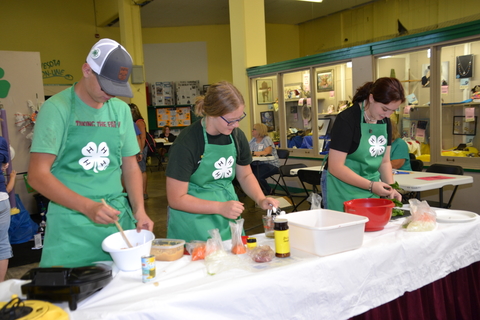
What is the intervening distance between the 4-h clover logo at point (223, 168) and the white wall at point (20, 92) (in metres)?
4.63

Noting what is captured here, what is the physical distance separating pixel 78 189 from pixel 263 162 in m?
5.72

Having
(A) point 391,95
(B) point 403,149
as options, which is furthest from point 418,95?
(A) point 391,95

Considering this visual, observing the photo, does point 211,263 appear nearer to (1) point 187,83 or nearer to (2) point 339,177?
(2) point 339,177

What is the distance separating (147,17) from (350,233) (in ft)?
40.3

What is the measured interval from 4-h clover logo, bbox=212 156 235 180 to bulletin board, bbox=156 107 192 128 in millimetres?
12031

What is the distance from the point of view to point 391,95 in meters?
2.69

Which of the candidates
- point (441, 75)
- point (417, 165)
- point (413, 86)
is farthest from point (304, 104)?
point (417, 165)

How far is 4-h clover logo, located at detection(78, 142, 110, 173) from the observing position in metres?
1.90

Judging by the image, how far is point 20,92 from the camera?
6.30 meters

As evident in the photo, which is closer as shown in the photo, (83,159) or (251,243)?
(83,159)

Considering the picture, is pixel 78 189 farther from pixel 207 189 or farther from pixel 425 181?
pixel 425 181

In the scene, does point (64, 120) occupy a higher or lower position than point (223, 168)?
higher

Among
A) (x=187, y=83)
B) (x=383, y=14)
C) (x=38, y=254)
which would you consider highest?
(x=383, y=14)

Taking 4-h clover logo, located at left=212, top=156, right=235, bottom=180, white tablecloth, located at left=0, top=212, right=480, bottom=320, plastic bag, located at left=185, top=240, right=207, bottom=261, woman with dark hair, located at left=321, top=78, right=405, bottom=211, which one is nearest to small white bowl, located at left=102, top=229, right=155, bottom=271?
white tablecloth, located at left=0, top=212, right=480, bottom=320
